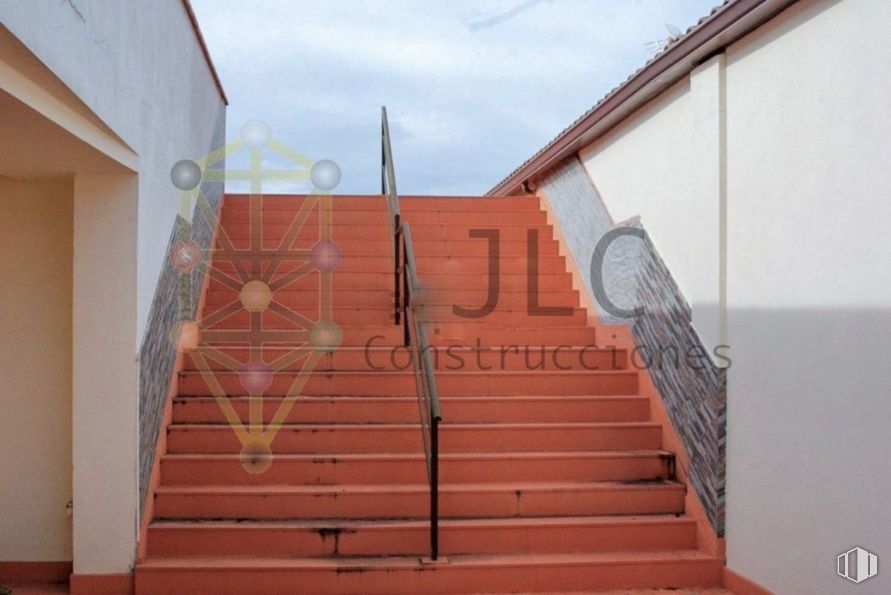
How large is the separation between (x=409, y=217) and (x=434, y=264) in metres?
0.64

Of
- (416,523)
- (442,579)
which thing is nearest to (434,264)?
(416,523)

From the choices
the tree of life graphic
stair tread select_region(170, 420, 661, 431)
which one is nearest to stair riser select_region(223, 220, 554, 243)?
the tree of life graphic

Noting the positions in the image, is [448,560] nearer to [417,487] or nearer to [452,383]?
[417,487]

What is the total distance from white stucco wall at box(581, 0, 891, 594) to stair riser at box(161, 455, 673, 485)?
71 centimetres

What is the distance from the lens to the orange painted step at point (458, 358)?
17.9ft

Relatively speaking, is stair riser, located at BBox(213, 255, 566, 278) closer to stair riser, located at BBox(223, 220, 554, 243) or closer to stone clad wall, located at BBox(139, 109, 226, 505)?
stair riser, located at BBox(223, 220, 554, 243)

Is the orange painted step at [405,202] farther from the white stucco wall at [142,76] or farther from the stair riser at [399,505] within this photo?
the stair riser at [399,505]

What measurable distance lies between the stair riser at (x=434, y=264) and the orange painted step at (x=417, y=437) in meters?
2.02

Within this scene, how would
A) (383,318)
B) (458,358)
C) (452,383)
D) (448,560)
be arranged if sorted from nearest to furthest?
(448,560) < (452,383) < (458,358) < (383,318)

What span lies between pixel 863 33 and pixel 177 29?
3.70 m

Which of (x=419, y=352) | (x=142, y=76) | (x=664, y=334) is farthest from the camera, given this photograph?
(x=664, y=334)

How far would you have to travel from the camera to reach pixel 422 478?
4.73m

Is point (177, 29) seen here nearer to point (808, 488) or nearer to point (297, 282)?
point (297, 282)

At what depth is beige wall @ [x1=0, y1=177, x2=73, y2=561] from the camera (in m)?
4.34
